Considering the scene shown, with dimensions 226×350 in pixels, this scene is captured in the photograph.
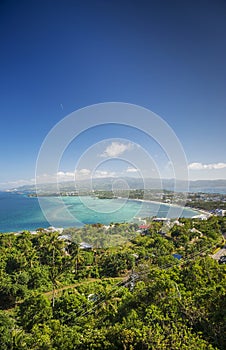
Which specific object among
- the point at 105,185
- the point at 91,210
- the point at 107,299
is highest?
the point at 105,185

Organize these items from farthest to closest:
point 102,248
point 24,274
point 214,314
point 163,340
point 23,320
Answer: point 102,248 < point 24,274 < point 23,320 < point 214,314 < point 163,340

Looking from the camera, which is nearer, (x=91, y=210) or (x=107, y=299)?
(x=107, y=299)

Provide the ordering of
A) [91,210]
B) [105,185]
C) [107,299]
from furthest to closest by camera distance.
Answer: [91,210]
[105,185]
[107,299]

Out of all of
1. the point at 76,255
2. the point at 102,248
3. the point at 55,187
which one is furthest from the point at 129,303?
the point at 102,248

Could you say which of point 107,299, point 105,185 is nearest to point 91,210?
point 105,185

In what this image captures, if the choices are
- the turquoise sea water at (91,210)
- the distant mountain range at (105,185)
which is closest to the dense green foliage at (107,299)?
→ the turquoise sea water at (91,210)

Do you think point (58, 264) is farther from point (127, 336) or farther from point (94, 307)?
point (127, 336)

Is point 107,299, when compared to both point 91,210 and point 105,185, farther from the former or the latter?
point 91,210

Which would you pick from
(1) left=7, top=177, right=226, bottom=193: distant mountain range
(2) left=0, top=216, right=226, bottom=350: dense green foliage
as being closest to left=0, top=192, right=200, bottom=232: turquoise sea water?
(1) left=7, top=177, right=226, bottom=193: distant mountain range
